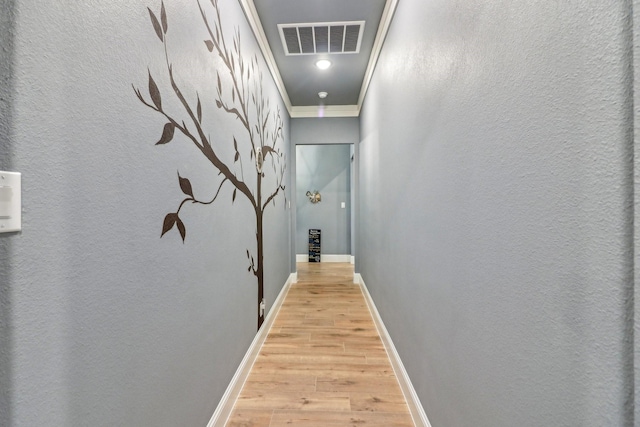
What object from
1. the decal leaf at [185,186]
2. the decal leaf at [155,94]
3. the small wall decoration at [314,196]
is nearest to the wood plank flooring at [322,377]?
the decal leaf at [185,186]

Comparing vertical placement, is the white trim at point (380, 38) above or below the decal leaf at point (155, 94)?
above

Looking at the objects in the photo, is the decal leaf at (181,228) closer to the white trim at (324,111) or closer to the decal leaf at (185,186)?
the decal leaf at (185,186)

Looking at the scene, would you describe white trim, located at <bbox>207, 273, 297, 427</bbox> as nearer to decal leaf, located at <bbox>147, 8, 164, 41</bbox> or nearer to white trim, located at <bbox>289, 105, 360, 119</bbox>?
decal leaf, located at <bbox>147, 8, 164, 41</bbox>

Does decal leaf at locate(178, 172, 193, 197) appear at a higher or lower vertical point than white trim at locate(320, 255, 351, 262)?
higher

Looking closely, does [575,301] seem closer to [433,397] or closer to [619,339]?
[619,339]

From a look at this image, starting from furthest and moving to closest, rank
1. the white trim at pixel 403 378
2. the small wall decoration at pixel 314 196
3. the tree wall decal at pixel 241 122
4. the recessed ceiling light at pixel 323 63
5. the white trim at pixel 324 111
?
the small wall decoration at pixel 314 196 → the white trim at pixel 324 111 → the recessed ceiling light at pixel 323 63 → the white trim at pixel 403 378 → the tree wall decal at pixel 241 122

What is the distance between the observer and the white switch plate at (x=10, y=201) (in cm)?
51

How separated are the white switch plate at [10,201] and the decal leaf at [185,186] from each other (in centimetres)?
62

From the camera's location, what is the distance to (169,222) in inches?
42.4

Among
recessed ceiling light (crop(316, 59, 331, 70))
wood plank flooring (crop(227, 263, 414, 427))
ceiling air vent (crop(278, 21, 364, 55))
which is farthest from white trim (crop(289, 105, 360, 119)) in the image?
wood plank flooring (crop(227, 263, 414, 427))

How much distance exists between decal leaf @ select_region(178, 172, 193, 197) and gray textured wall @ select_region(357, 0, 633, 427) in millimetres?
1068

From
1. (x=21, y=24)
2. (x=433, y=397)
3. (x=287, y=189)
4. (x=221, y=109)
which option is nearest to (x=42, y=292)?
(x=21, y=24)

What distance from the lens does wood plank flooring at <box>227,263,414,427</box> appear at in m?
1.66

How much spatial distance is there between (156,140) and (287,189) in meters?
3.10
